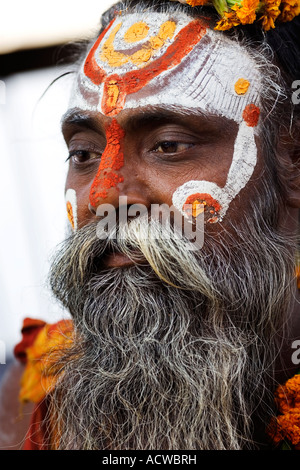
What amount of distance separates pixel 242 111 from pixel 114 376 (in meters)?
1.03

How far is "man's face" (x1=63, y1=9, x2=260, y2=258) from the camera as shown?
2018 mm

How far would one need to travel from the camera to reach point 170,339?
6.31 ft

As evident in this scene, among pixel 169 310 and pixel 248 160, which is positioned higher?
pixel 248 160

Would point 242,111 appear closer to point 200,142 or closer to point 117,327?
point 200,142

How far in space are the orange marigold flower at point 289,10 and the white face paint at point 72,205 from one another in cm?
106

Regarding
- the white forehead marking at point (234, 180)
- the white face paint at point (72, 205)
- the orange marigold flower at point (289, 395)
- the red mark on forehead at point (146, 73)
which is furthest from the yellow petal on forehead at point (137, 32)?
the orange marigold flower at point (289, 395)

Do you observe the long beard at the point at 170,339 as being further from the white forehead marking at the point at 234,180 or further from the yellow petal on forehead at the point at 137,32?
the yellow petal on forehead at the point at 137,32

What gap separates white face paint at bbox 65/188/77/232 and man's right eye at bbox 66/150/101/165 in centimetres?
12

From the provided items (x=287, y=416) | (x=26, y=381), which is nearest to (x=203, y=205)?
(x=287, y=416)

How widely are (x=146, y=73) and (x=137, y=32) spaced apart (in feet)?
0.70

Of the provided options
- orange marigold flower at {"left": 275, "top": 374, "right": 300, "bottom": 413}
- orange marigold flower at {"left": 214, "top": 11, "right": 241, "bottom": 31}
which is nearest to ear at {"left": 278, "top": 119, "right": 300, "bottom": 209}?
orange marigold flower at {"left": 214, "top": 11, "right": 241, "bottom": 31}

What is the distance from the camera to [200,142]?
6.77 ft

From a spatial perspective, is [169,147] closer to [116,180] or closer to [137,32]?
[116,180]
